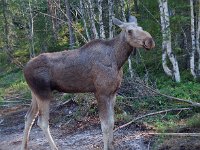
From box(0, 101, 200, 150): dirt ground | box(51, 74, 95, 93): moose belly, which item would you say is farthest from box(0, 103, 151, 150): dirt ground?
box(51, 74, 95, 93): moose belly

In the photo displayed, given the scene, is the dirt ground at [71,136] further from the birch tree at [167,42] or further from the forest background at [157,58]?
the birch tree at [167,42]

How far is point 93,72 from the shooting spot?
24.8 ft

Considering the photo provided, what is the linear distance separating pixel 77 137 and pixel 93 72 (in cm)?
231

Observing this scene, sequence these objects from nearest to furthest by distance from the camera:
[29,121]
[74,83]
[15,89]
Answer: [74,83]
[29,121]
[15,89]

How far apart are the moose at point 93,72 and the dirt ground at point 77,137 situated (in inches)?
33.0

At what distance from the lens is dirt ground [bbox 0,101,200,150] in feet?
25.6

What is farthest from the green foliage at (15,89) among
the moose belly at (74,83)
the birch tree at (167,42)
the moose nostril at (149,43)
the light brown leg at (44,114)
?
the moose nostril at (149,43)

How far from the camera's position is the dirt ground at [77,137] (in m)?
7.81

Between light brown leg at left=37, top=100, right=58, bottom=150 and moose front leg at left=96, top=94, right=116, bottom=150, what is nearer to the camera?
moose front leg at left=96, top=94, right=116, bottom=150

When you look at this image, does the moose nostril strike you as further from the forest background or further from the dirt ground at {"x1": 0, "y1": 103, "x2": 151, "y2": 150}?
the forest background

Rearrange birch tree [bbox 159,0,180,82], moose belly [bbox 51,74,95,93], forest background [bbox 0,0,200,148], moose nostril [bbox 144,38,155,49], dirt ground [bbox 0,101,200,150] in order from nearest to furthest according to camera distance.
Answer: moose nostril [bbox 144,38,155,49]
moose belly [bbox 51,74,95,93]
dirt ground [bbox 0,101,200,150]
forest background [bbox 0,0,200,148]
birch tree [bbox 159,0,180,82]

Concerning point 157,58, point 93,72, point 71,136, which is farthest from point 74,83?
point 157,58

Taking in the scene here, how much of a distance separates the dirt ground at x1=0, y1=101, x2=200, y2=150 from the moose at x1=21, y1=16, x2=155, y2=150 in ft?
2.75

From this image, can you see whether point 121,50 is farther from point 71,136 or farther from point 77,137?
point 71,136
